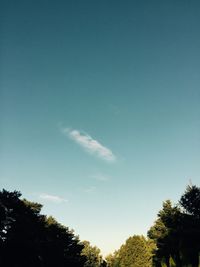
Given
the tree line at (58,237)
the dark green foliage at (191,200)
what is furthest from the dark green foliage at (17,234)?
the dark green foliage at (191,200)

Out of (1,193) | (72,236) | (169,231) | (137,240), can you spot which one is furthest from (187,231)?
(137,240)

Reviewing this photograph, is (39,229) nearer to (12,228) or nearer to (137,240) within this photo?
(12,228)

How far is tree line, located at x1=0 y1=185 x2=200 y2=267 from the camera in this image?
1496 inches

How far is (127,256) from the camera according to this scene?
313 ft

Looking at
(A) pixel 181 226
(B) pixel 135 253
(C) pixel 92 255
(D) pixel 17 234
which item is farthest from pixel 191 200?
(C) pixel 92 255

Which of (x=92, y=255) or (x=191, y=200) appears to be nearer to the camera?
(x=191, y=200)

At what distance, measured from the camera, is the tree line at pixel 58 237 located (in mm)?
38000

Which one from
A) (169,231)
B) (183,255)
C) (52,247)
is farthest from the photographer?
(52,247)

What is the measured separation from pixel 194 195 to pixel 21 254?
27556 mm

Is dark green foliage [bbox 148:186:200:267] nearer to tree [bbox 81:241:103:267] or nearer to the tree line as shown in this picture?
the tree line

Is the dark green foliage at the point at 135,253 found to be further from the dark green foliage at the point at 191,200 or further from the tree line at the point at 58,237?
the dark green foliage at the point at 191,200

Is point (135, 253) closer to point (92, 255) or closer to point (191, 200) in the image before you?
point (92, 255)

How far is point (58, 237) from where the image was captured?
64375mm

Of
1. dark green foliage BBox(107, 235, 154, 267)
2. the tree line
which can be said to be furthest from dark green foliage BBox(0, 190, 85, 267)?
dark green foliage BBox(107, 235, 154, 267)
